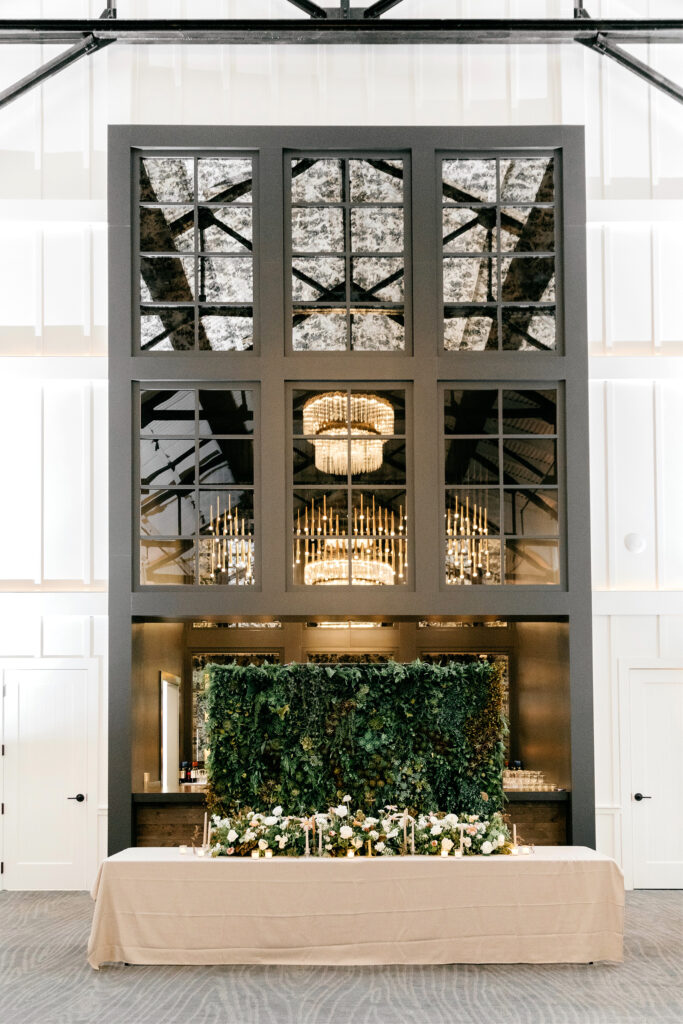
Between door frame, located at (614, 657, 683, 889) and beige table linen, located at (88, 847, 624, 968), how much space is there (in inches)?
111

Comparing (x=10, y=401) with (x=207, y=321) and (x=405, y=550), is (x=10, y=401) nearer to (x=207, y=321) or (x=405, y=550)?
(x=207, y=321)

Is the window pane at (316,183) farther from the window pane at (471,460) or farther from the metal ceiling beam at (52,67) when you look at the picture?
the window pane at (471,460)

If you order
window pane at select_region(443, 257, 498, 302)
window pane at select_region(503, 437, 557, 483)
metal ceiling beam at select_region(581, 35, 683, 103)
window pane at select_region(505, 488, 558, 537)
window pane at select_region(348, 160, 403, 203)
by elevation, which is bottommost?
window pane at select_region(505, 488, 558, 537)

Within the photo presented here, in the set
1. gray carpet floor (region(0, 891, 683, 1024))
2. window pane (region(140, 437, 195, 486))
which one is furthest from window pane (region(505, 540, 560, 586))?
gray carpet floor (region(0, 891, 683, 1024))

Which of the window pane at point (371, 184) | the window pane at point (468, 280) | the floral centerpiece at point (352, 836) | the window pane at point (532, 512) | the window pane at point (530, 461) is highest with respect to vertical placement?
the window pane at point (371, 184)

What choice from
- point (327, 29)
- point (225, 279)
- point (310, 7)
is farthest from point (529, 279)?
point (310, 7)

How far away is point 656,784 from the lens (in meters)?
9.91

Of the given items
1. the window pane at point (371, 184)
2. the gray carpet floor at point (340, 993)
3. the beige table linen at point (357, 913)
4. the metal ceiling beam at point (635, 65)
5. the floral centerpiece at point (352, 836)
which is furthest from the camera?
the metal ceiling beam at point (635, 65)

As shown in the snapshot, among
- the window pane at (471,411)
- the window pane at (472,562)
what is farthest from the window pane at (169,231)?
the window pane at (472,562)

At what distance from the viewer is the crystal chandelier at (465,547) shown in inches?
381

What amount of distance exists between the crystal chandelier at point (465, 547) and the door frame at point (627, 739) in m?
1.60

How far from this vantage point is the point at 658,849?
990 cm

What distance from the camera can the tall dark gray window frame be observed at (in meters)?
9.59

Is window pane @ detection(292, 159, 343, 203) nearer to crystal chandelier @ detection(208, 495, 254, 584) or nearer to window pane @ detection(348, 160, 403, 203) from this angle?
window pane @ detection(348, 160, 403, 203)
